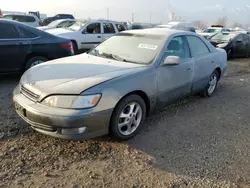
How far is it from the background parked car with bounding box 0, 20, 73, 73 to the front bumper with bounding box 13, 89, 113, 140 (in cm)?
285

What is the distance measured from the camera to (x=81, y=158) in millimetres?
2963

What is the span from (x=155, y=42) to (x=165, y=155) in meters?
1.81

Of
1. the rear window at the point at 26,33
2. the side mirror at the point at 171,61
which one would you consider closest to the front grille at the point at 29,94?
the side mirror at the point at 171,61

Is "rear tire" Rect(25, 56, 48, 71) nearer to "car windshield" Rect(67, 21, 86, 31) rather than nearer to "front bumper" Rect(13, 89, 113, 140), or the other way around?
"front bumper" Rect(13, 89, 113, 140)

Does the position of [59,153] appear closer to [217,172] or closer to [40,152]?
[40,152]

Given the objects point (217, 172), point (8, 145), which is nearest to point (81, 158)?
point (8, 145)

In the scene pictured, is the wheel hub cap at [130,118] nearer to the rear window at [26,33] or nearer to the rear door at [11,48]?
the rear door at [11,48]

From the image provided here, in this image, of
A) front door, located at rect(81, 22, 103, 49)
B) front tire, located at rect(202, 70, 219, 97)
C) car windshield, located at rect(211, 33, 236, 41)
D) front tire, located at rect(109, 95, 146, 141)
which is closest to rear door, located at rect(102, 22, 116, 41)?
front door, located at rect(81, 22, 103, 49)

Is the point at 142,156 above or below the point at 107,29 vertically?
below

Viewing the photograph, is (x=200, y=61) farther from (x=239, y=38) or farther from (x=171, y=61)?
(x=239, y=38)

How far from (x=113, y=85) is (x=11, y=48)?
341 centimetres

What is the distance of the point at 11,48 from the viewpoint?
216 inches

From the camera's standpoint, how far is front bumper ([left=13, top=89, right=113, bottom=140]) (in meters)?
2.81

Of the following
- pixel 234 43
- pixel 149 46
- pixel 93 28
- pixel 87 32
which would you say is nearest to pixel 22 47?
pixel 149 46
